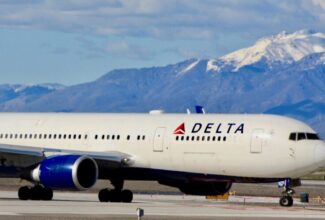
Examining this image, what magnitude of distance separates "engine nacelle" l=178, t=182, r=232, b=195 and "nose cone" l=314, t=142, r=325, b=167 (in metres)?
6.09

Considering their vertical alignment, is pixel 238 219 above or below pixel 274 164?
below

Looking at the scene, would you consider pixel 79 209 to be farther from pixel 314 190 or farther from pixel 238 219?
pixel 314 190

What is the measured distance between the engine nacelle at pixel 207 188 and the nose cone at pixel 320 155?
609 cm

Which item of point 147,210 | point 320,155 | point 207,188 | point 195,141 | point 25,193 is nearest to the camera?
point 147,210

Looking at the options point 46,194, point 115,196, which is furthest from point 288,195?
point 46,194

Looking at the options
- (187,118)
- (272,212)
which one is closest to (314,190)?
(187,118)

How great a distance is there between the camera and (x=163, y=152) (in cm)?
6231

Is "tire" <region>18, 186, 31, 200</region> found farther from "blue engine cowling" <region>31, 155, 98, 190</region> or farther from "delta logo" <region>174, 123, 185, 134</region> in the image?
"delta logo" <region>174, 123, 185, 134</region>

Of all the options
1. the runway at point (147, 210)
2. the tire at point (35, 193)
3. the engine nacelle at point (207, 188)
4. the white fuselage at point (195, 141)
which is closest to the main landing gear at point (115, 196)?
the runway at point (147, 210)

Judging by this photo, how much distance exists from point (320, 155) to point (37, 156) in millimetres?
13944

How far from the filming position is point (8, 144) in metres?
66.9

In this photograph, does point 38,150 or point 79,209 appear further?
point 38,150

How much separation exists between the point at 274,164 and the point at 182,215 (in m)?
10.7

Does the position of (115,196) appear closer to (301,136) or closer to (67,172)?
(67,172)
